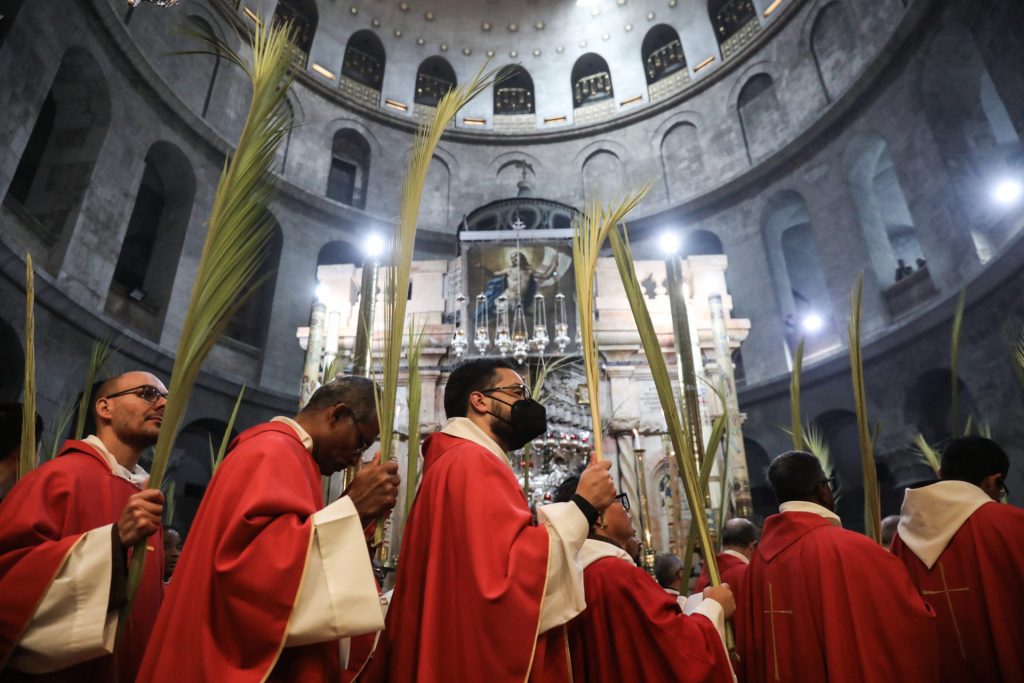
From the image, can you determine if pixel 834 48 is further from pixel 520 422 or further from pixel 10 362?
pixel 10 362

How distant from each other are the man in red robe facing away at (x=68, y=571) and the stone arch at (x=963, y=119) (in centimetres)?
1256

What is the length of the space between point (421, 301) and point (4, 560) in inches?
306

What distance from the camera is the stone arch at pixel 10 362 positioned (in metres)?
8.09

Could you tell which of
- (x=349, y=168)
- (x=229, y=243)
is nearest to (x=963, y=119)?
(x=229, y=243)

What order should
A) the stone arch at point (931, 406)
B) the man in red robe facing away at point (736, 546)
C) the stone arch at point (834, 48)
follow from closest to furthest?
the man in red robe facing away at point (736, 546)
the stone arch at point (931, 406)
the stone arch at point (834, 48)

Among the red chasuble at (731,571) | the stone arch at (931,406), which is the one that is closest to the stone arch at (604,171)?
the stone arch at (931,406)

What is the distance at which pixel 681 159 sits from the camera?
1703cm

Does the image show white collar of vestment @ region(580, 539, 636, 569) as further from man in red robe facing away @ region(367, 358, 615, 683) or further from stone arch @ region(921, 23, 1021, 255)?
stone arch @ region(921, 23, 1021, 255)

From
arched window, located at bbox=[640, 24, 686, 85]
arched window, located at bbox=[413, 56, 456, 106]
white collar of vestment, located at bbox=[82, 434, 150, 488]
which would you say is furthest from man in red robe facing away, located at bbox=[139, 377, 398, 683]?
arched window, located at bbox=[640, 24, 686, 85]

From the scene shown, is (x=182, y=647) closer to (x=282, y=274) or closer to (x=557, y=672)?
(x=557, y=672)

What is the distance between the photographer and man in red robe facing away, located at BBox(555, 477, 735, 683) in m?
2.02

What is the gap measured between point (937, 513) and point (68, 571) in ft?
11.0

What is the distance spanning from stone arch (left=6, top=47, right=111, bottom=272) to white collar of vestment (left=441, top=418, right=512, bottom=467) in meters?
10.4

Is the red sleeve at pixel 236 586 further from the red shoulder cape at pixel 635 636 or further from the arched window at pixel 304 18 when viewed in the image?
the arched window at pixel 304 18
